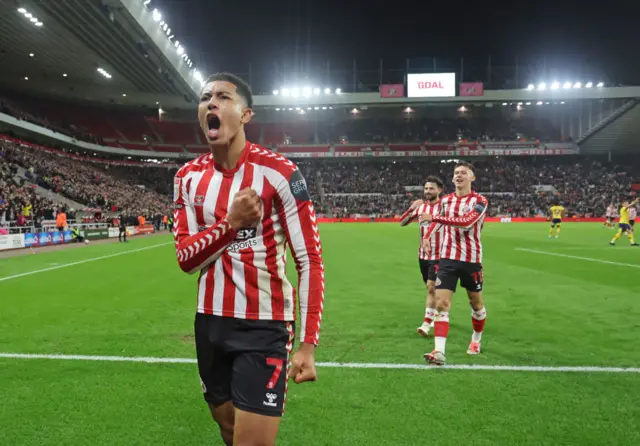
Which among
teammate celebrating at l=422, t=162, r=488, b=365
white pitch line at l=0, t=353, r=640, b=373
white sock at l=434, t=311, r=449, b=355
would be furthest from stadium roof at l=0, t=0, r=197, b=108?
white sock at l=434, t=311, r=449, b=355

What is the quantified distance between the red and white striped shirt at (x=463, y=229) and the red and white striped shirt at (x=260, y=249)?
11.5 ft

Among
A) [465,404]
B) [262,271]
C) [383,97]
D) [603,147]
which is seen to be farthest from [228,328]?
[603,147]

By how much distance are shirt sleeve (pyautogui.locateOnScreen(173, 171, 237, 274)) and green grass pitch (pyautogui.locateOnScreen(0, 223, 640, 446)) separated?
1875mm

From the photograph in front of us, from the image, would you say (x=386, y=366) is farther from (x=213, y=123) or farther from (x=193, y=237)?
(x=213, y=123)

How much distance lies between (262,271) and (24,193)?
3373 cm

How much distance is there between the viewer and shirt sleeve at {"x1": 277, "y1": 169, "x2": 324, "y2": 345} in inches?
88.6

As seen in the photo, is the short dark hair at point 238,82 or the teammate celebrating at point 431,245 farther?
the teammate celebrating at point 431,245

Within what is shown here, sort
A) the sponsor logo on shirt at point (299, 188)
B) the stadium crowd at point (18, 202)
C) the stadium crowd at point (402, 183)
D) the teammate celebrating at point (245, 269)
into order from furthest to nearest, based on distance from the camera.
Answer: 1. the stadium crowd at point (402, 183)
2. the stadium crowd at point (18, 202)
3. the sponsor logo on shirt at point (299, 188)
4. the teammate celebrating at point (245, 269)

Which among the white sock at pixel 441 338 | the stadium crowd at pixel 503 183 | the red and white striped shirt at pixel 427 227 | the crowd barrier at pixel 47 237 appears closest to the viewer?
the white sock at pixel 441 338

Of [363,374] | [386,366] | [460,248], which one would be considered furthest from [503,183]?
[363,374]

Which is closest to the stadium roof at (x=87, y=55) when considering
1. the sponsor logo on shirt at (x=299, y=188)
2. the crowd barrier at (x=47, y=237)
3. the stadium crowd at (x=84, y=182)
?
the stadium crowd at (x=84, y=182)

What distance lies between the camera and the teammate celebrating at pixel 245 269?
2.18m

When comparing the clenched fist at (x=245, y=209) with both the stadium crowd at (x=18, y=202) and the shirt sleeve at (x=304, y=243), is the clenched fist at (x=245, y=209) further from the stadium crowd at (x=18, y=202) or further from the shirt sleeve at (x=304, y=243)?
the stadium crowd at (x=18, y=202)

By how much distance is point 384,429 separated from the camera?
3.74 meters
